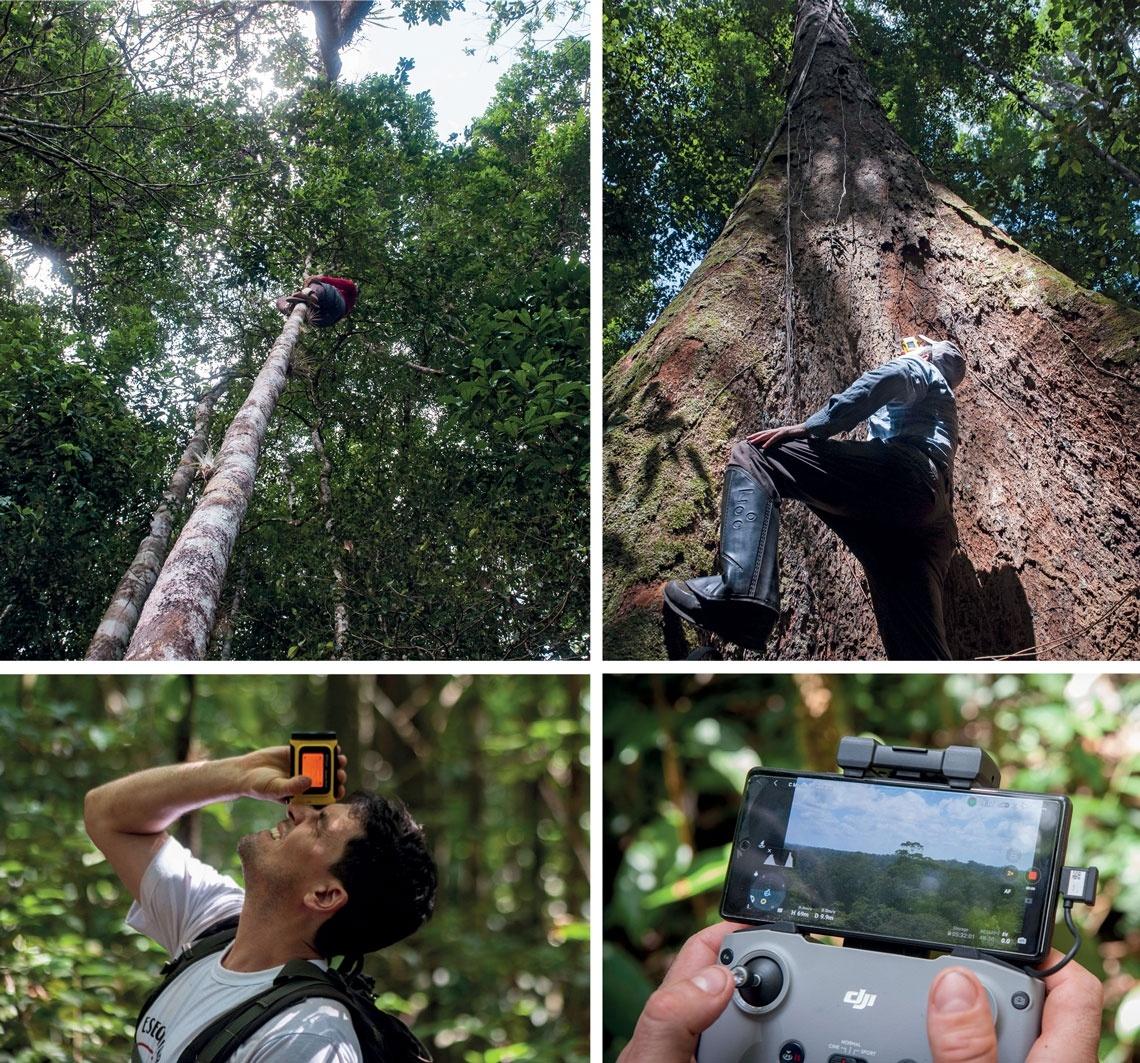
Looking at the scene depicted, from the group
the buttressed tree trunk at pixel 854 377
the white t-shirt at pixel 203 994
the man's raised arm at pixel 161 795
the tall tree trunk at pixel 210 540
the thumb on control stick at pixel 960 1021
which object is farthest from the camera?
the tall tree trunk at pixel 210 540

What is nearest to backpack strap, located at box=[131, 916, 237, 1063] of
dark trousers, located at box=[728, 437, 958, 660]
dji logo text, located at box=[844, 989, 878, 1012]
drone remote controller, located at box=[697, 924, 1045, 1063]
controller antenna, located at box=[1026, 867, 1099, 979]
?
drone remote controller, located at box=[697, 924, 1045, 1063]

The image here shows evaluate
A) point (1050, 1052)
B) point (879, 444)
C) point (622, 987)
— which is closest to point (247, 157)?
point (879, 444)

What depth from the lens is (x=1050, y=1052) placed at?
44.6 inches

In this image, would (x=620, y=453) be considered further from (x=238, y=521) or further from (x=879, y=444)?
(x=238, y=521)

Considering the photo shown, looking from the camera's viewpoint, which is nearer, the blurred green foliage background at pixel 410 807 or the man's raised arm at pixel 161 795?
the man's raised arm at pixel 161 795

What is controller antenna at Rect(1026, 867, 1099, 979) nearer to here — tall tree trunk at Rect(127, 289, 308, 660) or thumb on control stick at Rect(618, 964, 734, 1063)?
thumb on control stick at Rect(618, 964, 734, 1063)

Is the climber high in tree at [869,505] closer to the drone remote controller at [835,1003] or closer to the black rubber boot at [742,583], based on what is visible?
the black rubber boot at [742,583]

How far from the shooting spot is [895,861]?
1.41m

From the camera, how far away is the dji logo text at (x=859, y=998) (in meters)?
1.24

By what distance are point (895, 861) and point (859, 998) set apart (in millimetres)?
212

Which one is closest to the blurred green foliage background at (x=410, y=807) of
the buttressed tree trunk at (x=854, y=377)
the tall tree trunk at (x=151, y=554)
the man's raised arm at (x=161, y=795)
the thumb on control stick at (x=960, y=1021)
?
the tall tree trunk at (x=151, y=554)

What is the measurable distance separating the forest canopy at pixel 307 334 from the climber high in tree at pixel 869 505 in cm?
34

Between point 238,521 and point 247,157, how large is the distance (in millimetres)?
885

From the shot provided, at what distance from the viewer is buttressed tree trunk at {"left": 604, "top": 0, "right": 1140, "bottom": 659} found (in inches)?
84.6
